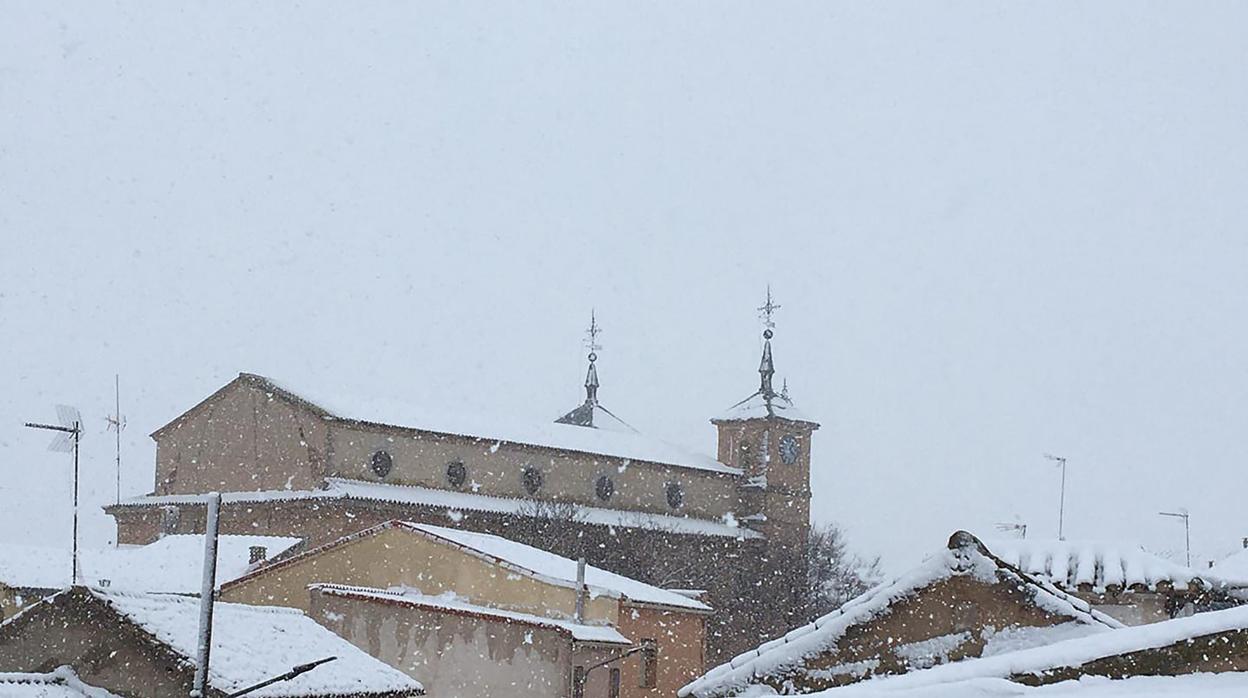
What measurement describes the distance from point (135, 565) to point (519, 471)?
59.6 feet

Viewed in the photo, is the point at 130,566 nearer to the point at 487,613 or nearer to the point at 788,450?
the point at 487,613

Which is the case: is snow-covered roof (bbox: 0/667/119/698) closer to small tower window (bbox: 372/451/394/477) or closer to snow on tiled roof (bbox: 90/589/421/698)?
snow on tiled roof (bbox: 90/589/421/698)

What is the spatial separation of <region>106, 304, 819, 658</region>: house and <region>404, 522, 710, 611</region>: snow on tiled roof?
1616 centimetres

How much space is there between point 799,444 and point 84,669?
46.4 m

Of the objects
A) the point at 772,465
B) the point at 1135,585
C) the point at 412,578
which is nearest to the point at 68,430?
the point at 412,578

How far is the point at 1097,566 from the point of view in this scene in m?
13.6

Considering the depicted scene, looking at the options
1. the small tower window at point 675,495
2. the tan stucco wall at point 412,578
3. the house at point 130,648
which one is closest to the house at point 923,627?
the house at point 130,648

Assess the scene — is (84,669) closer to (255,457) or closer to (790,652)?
(790,652)

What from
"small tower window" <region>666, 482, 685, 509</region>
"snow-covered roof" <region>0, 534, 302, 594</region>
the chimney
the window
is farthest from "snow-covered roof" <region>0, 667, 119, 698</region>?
"small tower window" <region>666, 482, 685, 509</region>

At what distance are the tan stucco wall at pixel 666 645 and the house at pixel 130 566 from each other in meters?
8.95

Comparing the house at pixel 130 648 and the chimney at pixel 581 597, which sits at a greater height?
the house at pixel 130 648

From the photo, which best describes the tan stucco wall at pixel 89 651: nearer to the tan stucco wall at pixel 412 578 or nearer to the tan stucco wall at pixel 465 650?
the tan stucco wall at pixel 465 650

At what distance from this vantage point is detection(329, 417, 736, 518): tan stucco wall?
46625 millimetres

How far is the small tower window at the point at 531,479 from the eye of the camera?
166ft
